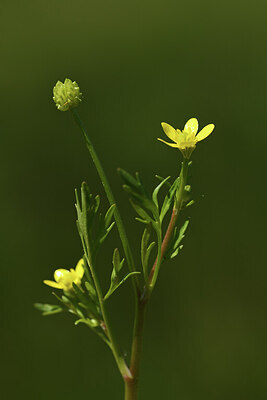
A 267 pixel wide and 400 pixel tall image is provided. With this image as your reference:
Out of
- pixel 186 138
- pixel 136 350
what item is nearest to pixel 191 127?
pixel 186 138

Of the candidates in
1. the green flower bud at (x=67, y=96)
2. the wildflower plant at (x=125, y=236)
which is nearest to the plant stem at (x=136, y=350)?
the wildflower plant at (x=125, y=236)

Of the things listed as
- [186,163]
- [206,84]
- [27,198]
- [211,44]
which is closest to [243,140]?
[206,84]

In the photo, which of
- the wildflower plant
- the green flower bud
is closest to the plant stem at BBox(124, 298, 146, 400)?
the wildflower plant

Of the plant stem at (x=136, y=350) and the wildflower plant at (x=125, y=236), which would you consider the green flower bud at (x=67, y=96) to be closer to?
the wildflower plant at (x=125, y=236)

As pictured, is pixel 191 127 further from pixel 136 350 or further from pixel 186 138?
pixel 136 350

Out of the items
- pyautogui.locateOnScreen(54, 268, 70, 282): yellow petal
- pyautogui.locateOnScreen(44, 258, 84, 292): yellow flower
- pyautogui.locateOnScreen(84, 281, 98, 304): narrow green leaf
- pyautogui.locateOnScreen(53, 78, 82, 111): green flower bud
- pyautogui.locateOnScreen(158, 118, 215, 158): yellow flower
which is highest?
pyautogui.locateOnScreen(53, 78, 82, 111): green flower bud

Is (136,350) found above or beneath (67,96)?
beneath

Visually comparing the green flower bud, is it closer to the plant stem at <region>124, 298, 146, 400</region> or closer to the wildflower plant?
the wildflower plant

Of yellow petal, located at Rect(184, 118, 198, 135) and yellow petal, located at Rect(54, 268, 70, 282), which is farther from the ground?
yellow petal, located at Rect(184, 118, 198, 135)

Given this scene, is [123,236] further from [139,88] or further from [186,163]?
[139,88]
